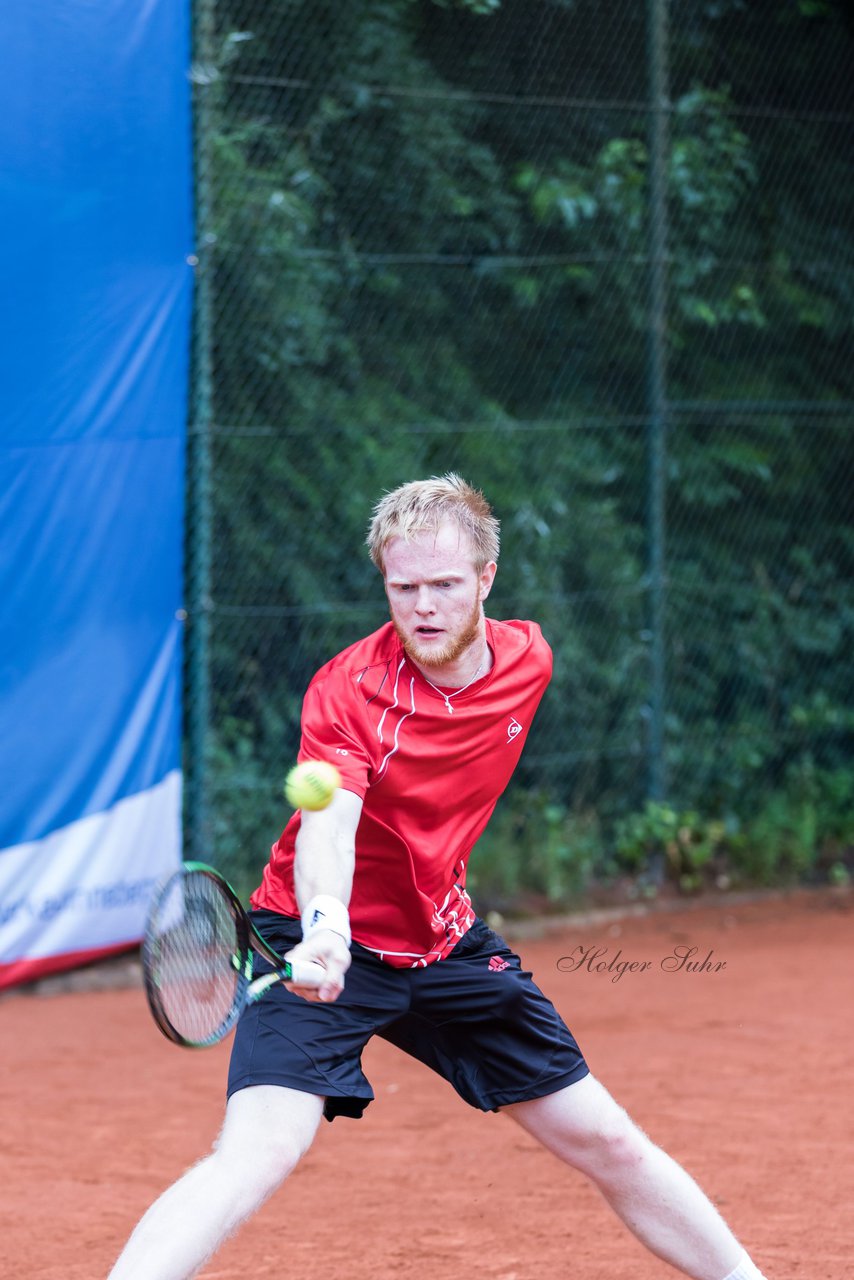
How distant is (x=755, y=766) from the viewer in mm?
8336

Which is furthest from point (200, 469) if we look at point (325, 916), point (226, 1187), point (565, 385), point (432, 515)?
point (226, 1187)

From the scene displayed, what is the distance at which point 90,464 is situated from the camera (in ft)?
20.4

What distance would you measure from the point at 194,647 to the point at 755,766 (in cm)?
305

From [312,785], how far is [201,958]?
50 cm

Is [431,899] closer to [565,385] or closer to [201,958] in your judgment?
[201,958]

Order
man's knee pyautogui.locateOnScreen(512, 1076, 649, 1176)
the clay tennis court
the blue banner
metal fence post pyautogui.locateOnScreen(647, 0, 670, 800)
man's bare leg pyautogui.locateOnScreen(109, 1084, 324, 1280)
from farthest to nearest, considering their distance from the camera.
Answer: metal fence post pyautogui.locateOnScreen(647, 0, 670, 800) → the blue banner → the clay tennis court → man's knee pyautogui.locateOnScreen(512, 1076, 649, 1176) → man's bare leg pyautogui.locateOnScreen(109, 1084, 324, 1280)

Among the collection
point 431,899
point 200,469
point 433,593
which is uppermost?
point 433,593

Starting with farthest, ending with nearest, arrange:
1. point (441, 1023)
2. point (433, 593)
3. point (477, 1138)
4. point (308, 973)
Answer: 1. point (477, 1138)
2. point (441, 1023)
3. point (433, 593)
4. point (308, 973)

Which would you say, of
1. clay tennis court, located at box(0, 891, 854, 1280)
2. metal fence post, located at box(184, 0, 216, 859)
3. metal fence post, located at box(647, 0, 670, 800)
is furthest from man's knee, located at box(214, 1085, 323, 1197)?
metal fence post, located at box(647, 0, 670, 800)

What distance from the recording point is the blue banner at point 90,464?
605 cm

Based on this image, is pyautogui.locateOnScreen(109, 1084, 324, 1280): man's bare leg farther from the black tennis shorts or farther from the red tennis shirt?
the red tennis shirt

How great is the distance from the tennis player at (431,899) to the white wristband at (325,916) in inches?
3.7

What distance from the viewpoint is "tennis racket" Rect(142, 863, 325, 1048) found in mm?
2742

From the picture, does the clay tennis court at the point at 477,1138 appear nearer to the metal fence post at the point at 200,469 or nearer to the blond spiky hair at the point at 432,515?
the metal fence post at the point at 200,469
